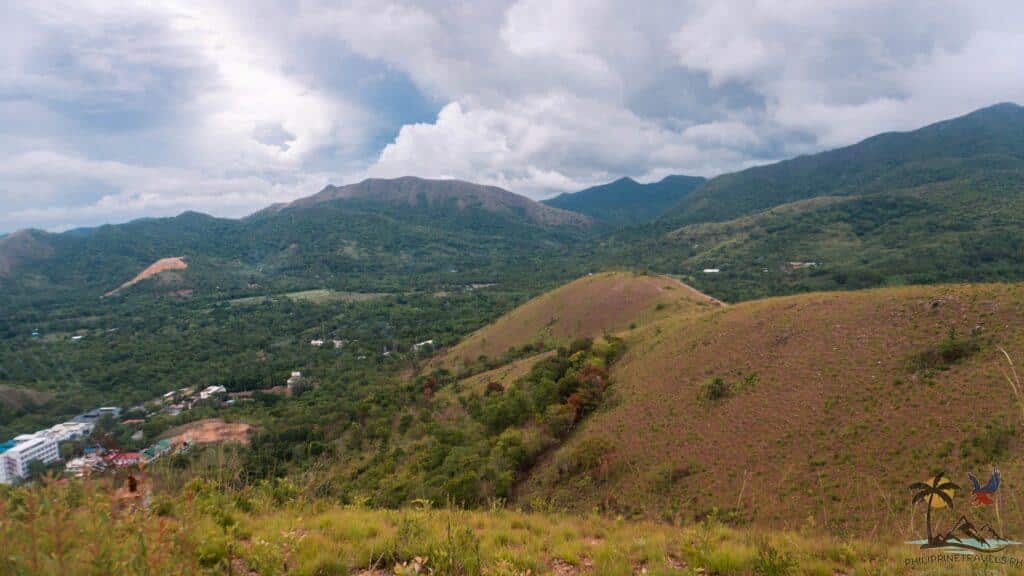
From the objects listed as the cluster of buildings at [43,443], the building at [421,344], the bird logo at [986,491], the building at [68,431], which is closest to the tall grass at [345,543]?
the bird logo at [986,491]

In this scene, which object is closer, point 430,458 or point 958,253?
point 430,458

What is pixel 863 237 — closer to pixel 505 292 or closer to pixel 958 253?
pixel 958 253

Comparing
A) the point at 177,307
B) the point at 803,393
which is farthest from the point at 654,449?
the point at 177,307

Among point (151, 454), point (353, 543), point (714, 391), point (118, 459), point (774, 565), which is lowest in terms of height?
point (714, 391)

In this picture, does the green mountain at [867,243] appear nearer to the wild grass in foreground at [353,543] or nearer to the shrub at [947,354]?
the shrub at [947,354]

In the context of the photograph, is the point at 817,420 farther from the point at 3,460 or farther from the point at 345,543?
the point at 3,460

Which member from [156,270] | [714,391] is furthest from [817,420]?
[156,270]
